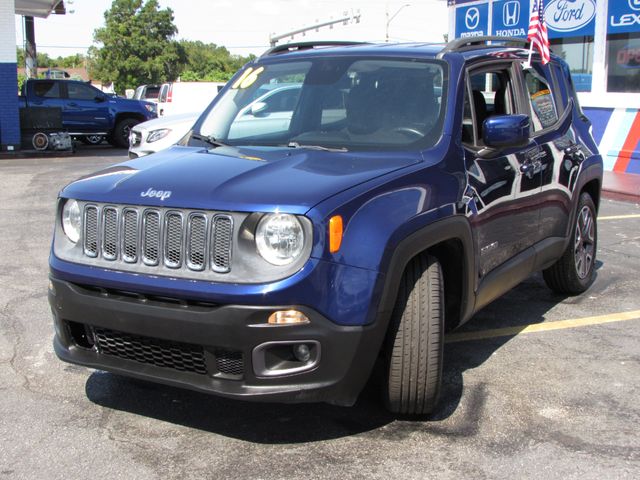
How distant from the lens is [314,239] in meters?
3.23

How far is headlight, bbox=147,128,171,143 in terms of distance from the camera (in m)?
10.6

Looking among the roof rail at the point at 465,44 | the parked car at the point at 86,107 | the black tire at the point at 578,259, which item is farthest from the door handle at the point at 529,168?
the parked car at the point at 86,107

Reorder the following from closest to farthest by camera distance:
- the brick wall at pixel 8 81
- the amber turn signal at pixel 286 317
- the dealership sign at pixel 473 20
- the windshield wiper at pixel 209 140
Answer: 1. the amber turn signal at pixel 286 317
2. the windshield wiper at pixel 209 140
3. the dealership sign at pixel 473 20
4. the brick wall at pixel 8 81

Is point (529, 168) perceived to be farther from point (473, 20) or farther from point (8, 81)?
point (8, 81)

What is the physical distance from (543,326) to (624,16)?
9.67m

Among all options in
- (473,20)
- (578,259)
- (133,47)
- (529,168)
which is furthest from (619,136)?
(133,47)

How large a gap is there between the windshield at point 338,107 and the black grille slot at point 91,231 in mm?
1175

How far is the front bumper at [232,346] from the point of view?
3242mm

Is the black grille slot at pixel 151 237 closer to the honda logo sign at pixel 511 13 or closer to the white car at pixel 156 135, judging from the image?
the white car at pixel 156 135

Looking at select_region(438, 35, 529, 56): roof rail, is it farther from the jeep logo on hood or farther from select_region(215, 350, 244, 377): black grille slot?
select_region(215, 350, 244, 377): black grille slot

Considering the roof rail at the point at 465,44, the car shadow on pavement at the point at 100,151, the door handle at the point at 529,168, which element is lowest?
the car shadow on pavement at the point at 100,151

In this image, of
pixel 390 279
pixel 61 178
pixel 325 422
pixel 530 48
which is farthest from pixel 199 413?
pixel 61 178

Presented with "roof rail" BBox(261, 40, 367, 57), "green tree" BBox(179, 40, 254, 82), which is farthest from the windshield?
"green tree" BBox(179, 40, 254, 82)

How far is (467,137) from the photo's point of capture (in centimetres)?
446
